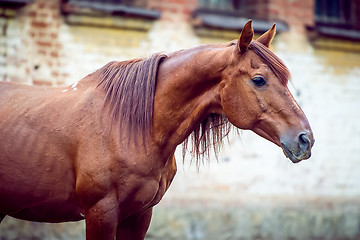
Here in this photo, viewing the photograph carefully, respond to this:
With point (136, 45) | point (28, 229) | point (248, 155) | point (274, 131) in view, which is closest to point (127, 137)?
point (274, 131)

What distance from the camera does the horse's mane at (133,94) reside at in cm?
355

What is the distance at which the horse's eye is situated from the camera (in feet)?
11.1

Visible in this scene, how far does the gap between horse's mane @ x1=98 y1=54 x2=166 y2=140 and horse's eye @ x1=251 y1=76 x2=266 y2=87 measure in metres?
0.64

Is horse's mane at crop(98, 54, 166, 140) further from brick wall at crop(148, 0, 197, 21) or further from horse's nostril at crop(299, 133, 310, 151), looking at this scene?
brick wall at crop(148, 0, 197, 21)

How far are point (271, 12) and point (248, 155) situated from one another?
83.4 inches

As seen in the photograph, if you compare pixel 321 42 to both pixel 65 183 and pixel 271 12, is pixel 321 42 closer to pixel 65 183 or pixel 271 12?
pixel 271 12

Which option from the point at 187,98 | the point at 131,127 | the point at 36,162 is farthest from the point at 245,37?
the point at 36,162

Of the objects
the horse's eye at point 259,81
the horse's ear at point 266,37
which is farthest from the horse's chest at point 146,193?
the horse's ear at point 266,37

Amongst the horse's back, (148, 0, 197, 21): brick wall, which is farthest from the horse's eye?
(148, 0, 197, 21): brick wall

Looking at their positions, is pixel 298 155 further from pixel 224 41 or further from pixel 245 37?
pixel 224 41

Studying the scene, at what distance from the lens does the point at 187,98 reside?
3.59 metres

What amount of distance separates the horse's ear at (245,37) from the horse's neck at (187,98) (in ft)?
0.38

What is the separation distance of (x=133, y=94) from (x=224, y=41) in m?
4.49

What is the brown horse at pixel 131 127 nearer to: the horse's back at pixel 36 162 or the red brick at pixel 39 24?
the horse's back at pixel 36 162
